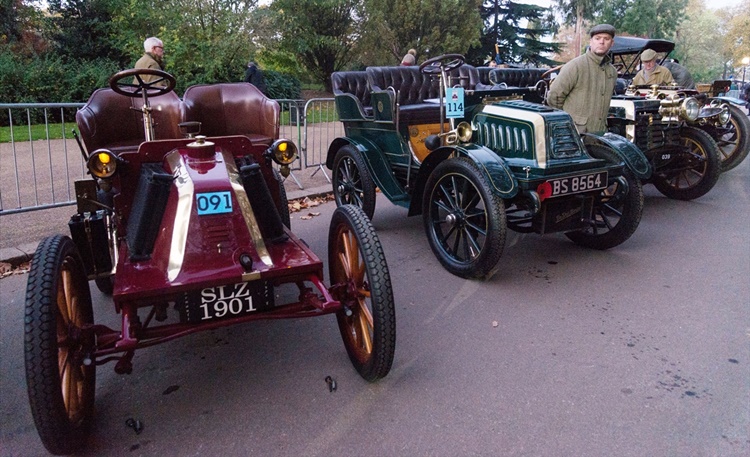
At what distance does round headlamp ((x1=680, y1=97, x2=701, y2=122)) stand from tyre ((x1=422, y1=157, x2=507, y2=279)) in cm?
405

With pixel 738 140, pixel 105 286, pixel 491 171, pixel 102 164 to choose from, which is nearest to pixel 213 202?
pixel 102 164

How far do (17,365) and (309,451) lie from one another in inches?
74.2

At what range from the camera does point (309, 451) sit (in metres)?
2.42

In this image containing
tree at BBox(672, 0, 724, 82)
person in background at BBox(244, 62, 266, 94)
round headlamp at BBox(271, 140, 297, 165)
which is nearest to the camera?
round headlamp at BBox(271, 140, 297, 165)

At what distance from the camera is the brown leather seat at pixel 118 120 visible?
478cm

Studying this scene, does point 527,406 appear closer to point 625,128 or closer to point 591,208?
point 591,208

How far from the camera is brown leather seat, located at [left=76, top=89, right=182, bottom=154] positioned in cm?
478

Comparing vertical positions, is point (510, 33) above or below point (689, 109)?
above

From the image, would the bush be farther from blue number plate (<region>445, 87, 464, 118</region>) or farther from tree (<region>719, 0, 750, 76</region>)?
tree (<region>719, 0, 750, 76</region>)

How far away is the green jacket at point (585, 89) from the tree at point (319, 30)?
1715 centimetres

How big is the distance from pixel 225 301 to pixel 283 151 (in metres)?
1.08

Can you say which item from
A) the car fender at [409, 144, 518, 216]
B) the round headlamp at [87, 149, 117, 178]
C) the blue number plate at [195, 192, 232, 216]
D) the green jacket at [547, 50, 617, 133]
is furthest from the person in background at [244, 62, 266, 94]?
the blue number plate at [195, 192, 232, 216]

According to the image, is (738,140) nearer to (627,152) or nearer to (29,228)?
(627,152)

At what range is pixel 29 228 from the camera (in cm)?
569
